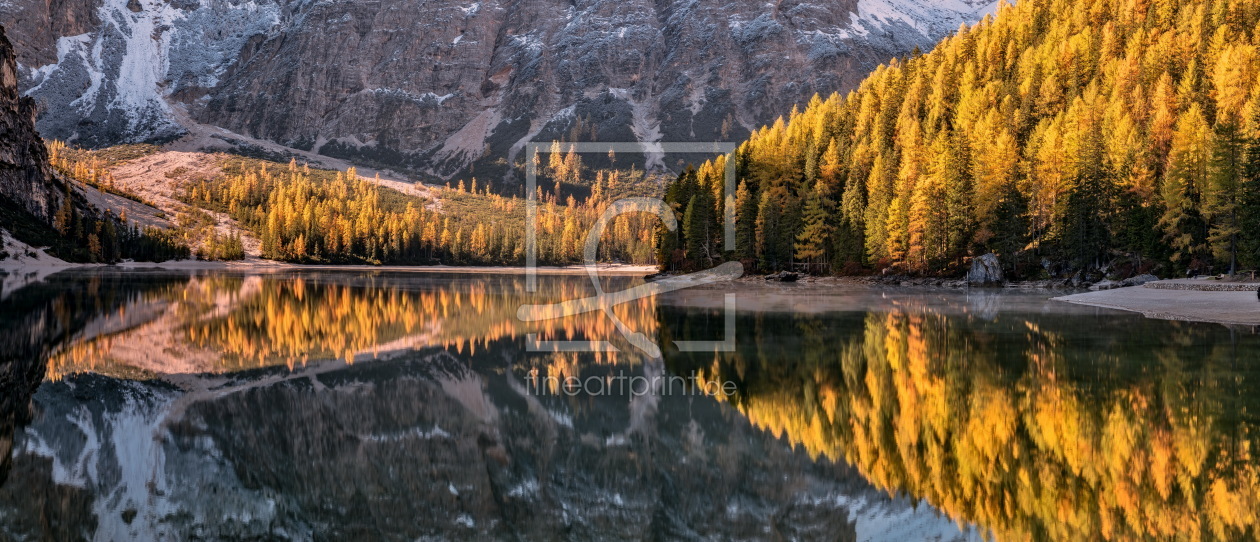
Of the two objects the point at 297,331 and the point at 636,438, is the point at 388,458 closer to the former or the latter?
the point at 636,438

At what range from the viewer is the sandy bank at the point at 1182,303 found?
3334 centimetres

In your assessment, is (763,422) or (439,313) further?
(439,313)

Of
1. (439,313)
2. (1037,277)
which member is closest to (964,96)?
(1037,277)

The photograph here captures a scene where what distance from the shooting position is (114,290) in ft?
199

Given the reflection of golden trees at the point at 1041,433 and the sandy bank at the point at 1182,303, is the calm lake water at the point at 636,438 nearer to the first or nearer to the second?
the reflection of golden trees at the point at 1041,433

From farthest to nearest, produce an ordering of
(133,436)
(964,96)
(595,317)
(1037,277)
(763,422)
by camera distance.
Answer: (964,96) → (1037,277) → (595,317) → (763,422) → (133,436)

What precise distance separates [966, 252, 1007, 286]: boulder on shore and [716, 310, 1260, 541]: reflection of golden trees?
143 ft

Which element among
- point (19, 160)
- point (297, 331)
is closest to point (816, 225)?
point (297, 331)

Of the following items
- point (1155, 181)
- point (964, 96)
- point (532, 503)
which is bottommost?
point (532, 503)

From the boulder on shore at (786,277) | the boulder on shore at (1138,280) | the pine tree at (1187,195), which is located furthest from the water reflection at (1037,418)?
the boulder on shore at (786,277)

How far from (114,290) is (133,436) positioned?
2219 inches

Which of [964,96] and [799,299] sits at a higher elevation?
[964,96]

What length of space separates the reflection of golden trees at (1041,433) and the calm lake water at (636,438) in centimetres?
6

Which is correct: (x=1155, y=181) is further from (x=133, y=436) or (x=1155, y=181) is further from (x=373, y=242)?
(x=373, y=242)
